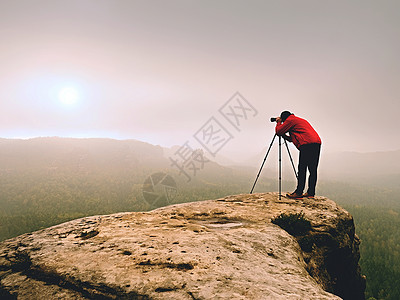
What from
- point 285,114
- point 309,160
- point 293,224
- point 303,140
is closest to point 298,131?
point 303,140

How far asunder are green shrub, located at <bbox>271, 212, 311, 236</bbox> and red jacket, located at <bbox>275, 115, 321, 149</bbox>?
3078 mm

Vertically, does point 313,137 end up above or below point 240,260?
above

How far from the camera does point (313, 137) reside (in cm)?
782

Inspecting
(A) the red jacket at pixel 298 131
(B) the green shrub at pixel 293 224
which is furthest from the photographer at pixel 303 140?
(B) the green shrub at pixel 293 224

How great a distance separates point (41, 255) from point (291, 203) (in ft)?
25.9

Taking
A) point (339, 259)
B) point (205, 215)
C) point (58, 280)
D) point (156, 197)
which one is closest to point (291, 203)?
point (339, 259)

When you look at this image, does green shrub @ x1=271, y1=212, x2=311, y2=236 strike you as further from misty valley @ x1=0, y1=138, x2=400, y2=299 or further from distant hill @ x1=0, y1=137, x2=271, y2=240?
distant hill @ x1=0, y1=137, x2=271, y2=240

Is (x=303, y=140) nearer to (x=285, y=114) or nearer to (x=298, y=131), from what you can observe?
(x=298, y=131)

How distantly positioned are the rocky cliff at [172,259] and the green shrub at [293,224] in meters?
0.14

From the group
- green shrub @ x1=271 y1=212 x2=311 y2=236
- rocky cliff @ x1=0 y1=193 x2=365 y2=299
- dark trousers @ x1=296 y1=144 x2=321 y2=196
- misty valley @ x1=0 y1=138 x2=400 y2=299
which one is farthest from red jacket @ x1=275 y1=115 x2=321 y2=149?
misty valley @ x1=0 y1=138 x2=400 y2=299

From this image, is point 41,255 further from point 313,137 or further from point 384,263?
point 384,263

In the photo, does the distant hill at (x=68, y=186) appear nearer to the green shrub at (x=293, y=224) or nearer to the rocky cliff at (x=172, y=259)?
the rocky cliff at (x=172, y=259)

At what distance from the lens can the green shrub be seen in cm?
593

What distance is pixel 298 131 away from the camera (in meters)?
8.12
